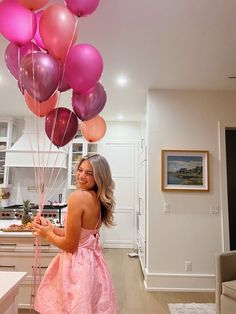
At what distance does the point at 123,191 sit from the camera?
5.38 metres

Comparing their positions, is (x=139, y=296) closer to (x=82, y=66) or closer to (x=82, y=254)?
(x=82, y=254)

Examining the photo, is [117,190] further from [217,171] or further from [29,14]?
[29,14]

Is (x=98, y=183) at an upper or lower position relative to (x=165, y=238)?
upper

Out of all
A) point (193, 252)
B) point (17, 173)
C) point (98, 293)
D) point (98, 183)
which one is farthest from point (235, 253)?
point (17, 173)

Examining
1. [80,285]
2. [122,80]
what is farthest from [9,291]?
[122,80]

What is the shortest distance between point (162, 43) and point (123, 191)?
3.48 m

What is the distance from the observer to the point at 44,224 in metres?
1.53

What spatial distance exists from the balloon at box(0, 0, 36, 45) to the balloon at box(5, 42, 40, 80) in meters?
0.07

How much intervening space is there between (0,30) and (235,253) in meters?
2.82

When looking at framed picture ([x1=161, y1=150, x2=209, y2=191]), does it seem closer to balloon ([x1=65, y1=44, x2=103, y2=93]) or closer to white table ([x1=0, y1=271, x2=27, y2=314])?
balloon ([x1=65, y1=44, x2=103, y2=93])

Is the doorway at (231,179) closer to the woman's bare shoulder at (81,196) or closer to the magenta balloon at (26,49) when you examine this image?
the woman's bare shoulder at (81,196)

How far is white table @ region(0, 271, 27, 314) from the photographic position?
1099 millimetres

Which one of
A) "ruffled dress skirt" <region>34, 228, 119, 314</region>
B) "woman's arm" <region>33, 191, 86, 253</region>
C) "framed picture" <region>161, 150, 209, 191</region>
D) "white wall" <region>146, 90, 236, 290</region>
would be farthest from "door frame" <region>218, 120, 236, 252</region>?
"woman's arm" <region>33, 191, 86, 253</region>

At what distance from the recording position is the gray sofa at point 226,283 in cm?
227
